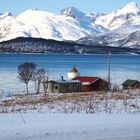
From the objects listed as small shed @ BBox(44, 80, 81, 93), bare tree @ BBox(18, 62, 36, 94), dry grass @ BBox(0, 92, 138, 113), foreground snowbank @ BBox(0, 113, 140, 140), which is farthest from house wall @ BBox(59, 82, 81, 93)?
foreground snowbank @ BBox(0, 113, 140, 140)

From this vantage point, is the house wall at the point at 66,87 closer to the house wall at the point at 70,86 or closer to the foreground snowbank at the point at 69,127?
the house wall at the point at 70,86

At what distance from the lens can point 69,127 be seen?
9.39m

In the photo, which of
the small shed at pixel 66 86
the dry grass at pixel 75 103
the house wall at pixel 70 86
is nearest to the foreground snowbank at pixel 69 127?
the dry grass at pixel 75 103

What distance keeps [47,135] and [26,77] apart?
63.5m

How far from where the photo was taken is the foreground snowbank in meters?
8.79

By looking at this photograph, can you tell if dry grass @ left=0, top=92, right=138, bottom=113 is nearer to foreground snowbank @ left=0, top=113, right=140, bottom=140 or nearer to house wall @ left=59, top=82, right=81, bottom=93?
foreground snowbank @ left=0, top=113, right=140, bottom=140

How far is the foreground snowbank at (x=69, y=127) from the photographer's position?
28.8 ft

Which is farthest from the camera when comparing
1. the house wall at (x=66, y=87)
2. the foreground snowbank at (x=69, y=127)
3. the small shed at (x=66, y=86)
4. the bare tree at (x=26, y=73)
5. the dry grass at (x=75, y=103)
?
the bare tree at (x=26, y=73)

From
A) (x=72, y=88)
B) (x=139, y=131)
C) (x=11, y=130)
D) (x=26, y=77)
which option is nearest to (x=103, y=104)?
(x=139, y=131)

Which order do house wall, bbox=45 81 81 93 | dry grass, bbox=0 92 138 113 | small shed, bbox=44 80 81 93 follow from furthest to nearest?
1. small shed, bbox=44 80 81 93
2. house wall, bbox=45 81 81 93
3. dry grass, bbox=0 92 138 113

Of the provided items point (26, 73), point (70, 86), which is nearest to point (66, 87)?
point (70, 86)

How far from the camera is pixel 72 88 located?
54.7 meters

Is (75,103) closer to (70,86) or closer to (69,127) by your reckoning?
(69,127)

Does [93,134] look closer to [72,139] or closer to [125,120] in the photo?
[72,139]
